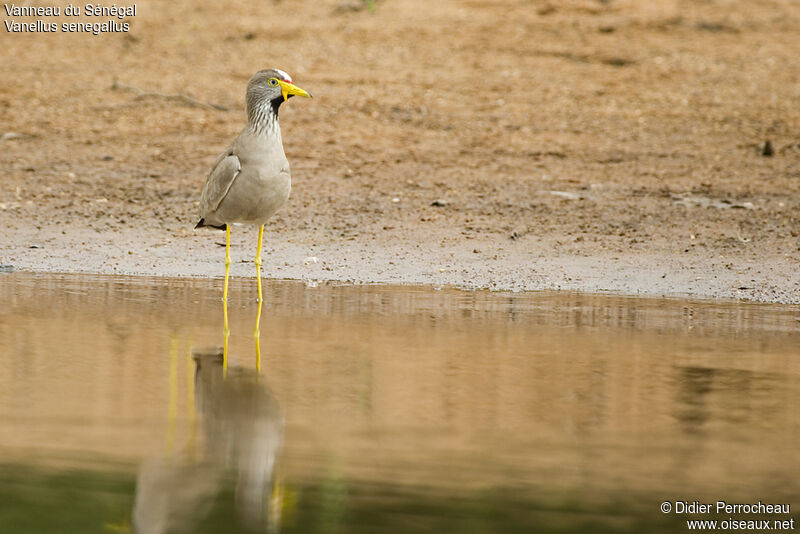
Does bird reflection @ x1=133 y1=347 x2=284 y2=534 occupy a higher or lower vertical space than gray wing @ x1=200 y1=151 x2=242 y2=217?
lower

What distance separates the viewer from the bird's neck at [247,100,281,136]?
809cm

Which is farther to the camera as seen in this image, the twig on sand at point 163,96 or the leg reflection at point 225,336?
the twig on sand at point 163,96

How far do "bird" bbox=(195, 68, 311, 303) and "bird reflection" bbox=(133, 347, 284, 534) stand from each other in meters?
2.82

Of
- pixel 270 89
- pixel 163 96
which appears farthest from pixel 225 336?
pixel 163 96

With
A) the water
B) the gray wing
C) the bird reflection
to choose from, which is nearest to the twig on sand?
the gray wing

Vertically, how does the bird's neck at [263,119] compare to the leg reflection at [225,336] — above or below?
above

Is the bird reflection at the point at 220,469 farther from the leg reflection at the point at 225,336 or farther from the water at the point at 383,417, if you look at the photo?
the leg reflection at the point at 225,336

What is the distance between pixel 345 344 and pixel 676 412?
2000 millimetres

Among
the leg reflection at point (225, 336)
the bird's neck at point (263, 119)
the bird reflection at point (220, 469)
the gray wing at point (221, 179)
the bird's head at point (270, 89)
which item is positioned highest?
the bird's head at point (270, 89)

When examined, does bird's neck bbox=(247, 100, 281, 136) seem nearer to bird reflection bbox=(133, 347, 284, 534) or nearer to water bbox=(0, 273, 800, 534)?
water bbox=(0, 273, 800, 534)

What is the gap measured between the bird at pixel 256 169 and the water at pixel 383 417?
0.64 m

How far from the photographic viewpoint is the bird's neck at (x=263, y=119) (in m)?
8.09

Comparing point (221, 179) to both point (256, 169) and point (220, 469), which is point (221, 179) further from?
point (220, 469)

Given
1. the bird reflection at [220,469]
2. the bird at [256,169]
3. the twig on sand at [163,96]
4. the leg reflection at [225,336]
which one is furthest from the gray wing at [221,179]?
the twig on sand at [163,96]
